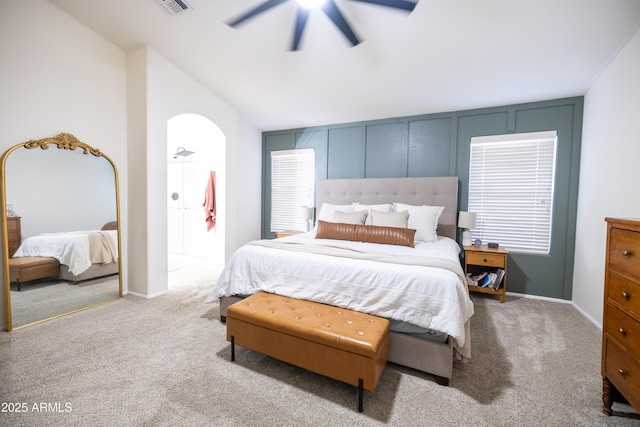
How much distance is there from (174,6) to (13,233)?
8.45 feet

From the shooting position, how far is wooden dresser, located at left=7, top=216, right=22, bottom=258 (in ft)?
7.82

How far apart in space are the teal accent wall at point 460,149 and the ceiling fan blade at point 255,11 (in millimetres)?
2664

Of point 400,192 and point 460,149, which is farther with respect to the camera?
point 400,192

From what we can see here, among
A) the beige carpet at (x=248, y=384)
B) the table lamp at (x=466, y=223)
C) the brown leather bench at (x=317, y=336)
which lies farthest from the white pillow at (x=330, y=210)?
the beige carpet at (x=248, y=384)

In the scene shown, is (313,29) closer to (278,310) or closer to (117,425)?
(278,310)

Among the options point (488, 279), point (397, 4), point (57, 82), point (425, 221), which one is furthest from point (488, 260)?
point (57, 82)

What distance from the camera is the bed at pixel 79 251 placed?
101 inches

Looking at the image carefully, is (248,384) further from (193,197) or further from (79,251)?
(193,197)

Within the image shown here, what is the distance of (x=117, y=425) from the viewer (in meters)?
1.42

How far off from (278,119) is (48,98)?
9.26 feet

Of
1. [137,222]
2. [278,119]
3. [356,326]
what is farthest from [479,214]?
[137,222]

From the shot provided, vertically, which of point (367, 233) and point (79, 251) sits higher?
point (367, 233)

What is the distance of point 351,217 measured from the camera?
3.52m

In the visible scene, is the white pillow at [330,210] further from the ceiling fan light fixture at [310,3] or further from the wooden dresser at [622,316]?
the wooden dresser at [622,316]
